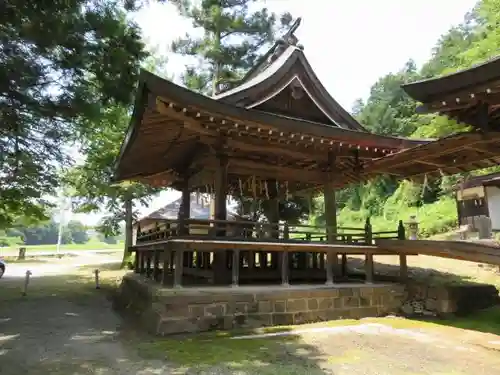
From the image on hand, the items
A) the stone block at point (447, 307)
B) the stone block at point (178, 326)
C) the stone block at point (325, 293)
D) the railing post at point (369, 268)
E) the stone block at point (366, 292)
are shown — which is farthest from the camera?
the railing post at point (369, 268)

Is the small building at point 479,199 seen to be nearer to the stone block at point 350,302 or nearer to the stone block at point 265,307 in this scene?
the stone block at point 350,302

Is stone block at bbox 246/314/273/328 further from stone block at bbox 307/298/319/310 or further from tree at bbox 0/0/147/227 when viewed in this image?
tree at bbox 0/0/147/227

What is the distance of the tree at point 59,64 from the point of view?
669 cm

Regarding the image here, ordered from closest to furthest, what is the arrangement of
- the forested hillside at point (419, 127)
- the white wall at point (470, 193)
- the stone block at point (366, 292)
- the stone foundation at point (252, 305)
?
the stone foundation at point (252, 305), the stone block at point (366, 292), the forested hillside at point (419, 127), the white wall at point (470, 193)

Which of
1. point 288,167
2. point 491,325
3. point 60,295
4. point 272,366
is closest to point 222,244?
point 272,366

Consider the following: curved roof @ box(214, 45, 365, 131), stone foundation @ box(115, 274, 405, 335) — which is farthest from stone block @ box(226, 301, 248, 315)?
curved roof @ box(214, 45, 365, 131)

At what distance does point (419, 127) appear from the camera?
23797 mm

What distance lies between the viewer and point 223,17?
23.6 meters

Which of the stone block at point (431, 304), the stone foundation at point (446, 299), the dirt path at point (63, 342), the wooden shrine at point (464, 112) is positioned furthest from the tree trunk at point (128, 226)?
the stone block at point (431, 304)

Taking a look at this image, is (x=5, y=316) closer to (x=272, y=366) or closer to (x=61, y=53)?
(x=61, y=53)

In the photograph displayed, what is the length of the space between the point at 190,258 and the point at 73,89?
6.21 meters

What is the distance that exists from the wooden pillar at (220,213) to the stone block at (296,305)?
5.22 feet

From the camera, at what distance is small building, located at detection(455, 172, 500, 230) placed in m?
21.9

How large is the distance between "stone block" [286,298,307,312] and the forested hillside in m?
8.07
